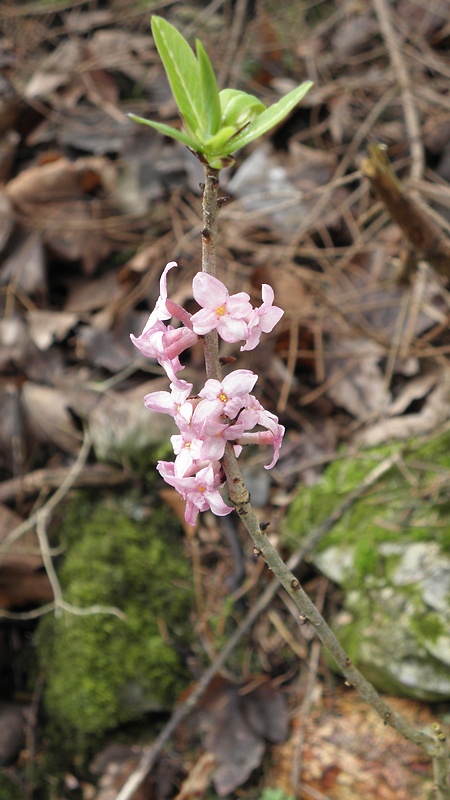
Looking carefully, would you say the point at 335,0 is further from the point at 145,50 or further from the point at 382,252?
the point at 382,252

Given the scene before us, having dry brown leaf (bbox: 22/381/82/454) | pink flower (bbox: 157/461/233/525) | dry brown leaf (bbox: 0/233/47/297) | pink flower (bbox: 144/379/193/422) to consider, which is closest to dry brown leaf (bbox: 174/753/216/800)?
dry brown leaf (bbox: 22/381/82/454)

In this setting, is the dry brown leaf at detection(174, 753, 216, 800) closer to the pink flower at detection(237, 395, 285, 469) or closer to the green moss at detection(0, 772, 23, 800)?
the green moss at detection(0, 772, 23, 800)

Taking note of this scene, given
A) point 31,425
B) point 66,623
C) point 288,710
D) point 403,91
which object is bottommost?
point 288,710

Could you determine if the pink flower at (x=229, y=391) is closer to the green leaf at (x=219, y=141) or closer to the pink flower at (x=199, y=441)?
the pink flower at (x=199, y=441)

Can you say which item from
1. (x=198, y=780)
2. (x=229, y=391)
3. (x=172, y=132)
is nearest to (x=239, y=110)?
(x=172, y=132)

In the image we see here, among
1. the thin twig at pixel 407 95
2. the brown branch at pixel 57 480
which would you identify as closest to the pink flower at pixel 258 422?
the brown branch at pixel 57 480

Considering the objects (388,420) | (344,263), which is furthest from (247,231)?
(388,420)
